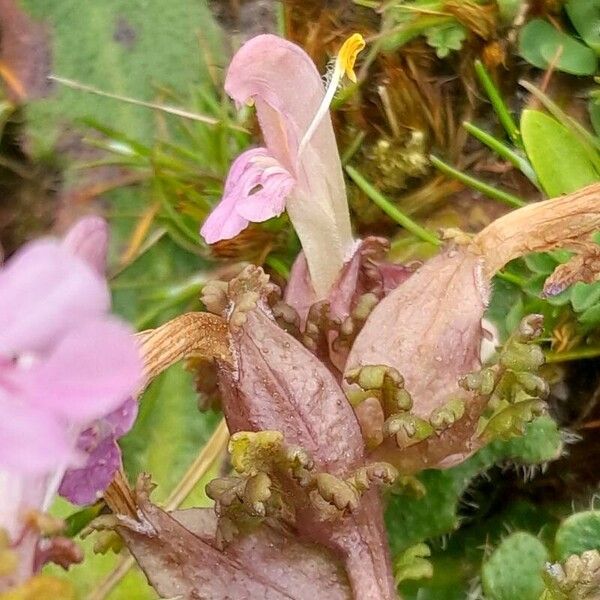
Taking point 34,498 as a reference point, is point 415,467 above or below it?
below

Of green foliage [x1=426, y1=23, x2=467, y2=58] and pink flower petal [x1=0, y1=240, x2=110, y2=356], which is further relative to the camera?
green foliage [x1=426, y1=23, x2=467, y2=58]

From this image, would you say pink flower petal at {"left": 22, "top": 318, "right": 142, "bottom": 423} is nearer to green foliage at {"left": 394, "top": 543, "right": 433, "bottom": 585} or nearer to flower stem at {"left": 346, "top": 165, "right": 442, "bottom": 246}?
green foliage at {"left": 394, "top": 543, "right": 433, "bottom": 585}

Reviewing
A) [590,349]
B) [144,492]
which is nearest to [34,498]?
[144,492]

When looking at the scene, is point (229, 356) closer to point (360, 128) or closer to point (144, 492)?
point (144, 492)

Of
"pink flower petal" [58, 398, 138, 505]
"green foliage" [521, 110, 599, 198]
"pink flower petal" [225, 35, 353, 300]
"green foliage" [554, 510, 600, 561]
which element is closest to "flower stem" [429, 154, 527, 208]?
"green foliage" [521, 110, 599, 198]

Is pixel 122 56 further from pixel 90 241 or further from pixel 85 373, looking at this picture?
pixel 85 373

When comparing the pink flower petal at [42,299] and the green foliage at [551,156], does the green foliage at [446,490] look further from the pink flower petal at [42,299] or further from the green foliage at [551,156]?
the pink flower petal at [42,299]

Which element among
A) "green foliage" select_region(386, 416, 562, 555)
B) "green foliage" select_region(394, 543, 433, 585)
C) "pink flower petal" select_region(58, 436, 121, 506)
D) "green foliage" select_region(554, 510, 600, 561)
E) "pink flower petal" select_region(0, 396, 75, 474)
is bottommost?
"green foliage" select_region(386, 416, 562, 555)
